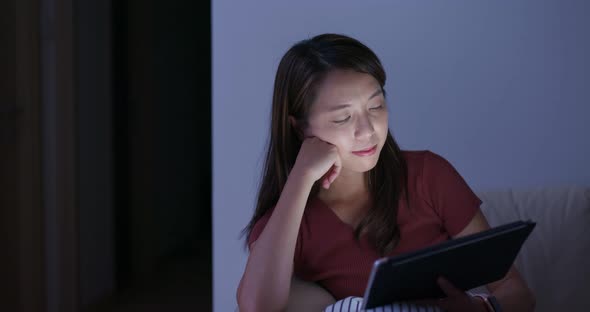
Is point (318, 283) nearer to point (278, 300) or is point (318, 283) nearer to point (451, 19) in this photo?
point (278, 300)

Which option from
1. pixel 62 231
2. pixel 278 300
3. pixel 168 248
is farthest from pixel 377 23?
pixel 168 248

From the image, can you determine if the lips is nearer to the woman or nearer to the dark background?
the woman

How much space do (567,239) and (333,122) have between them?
813mm

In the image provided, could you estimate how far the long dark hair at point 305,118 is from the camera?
1584 millimetres

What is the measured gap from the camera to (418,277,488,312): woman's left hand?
133 centimetres

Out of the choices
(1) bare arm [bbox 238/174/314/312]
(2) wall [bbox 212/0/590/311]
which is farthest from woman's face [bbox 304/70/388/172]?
(2) wall [bbox 212/0/590/311]

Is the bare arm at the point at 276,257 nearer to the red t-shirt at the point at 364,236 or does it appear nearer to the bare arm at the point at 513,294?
the red t-shirt at the point at 364,236

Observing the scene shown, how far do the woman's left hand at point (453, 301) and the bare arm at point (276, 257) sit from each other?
0.32 metres

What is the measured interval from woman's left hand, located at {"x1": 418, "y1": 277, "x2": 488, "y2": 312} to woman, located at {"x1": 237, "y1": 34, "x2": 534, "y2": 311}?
132 mm

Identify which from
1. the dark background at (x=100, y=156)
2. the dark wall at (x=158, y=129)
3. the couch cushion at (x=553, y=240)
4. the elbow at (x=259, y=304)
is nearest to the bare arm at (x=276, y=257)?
the elbow at (x=259, y=304)

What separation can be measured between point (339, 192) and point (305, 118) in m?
0.22

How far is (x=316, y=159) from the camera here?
5.16 ft

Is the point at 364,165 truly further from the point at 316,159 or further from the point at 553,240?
the point at 553,240

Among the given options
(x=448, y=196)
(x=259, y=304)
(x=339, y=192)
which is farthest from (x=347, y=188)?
(x=259, y=304)
